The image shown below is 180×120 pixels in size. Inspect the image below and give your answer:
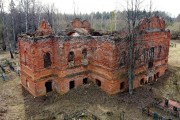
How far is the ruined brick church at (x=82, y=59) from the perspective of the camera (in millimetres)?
19328

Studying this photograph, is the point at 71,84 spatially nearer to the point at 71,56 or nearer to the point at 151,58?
the point at 71,56

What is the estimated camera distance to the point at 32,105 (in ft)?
62.4

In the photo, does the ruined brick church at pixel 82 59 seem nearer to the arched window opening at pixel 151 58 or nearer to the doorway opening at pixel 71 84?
the doorway opening at pixel 71 84

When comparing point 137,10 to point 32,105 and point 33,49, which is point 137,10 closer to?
point 33,49

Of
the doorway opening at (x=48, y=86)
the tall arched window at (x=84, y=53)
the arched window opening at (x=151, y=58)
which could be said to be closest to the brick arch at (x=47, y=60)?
the doorway opening at (x=48, y=86)

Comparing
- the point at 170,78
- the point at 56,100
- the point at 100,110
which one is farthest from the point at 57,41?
the point at 170,78

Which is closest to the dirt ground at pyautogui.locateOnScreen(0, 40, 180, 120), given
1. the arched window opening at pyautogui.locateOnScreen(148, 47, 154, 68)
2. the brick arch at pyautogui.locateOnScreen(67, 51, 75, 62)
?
the arched window opening at pyautogui.locateOnScreen(148, 47, 154, 68)

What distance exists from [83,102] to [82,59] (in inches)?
183

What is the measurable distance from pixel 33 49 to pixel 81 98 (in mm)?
6458

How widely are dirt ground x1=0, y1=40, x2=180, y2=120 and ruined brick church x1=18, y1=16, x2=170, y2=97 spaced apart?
2.57 ft

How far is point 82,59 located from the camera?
21.4 m

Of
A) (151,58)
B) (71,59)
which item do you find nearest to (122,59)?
(151,58)

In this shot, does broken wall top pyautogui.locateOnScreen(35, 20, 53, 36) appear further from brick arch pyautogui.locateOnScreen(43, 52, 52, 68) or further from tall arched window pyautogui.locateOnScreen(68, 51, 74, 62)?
tall arched window pyautogui.locateOnScreen(68, 51, 74, 62)

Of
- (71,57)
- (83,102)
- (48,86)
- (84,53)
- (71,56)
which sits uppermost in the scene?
(84,53)
